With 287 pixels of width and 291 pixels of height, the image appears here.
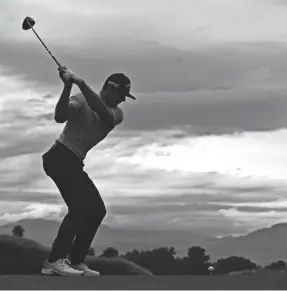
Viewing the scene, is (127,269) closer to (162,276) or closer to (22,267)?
(22,267)

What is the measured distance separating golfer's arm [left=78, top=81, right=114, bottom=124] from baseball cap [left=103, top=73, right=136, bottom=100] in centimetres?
30

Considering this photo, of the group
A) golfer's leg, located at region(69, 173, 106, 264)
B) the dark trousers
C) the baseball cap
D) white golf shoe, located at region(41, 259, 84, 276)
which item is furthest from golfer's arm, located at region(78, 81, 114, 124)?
white golf shoe, located at region(41, 259, 84, 276)

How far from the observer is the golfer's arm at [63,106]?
790 centimetres

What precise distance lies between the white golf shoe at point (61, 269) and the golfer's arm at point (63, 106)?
154cm

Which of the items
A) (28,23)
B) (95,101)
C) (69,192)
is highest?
(28,23)

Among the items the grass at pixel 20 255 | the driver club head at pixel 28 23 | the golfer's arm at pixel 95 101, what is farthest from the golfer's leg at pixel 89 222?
the grass at pixel 20 255

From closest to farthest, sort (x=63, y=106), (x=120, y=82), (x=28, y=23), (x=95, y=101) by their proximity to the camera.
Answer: (x=63, y=106)
(x=95, y=101)
(x=120, y=82)
(x=28, y=23)

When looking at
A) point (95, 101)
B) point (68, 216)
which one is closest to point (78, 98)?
point (95, 101)

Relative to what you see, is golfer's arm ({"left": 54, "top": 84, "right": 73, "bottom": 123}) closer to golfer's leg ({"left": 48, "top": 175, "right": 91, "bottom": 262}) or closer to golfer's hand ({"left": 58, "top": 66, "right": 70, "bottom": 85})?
golfer's hand ({"left": 58, "top": 66, "right": 70, "bottom": 85})

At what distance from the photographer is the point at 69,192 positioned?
27.1ft

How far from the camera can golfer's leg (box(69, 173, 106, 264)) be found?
831 cm

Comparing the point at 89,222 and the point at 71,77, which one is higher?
the point at 71,77

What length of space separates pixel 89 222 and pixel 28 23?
8.79 ft

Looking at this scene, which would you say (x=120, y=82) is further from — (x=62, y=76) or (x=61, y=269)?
(x=61, y=269)
